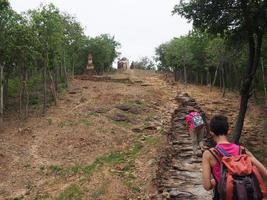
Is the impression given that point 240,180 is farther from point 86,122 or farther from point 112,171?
point 86,122

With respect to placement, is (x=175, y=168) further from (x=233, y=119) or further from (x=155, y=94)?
(x=155, y=94)

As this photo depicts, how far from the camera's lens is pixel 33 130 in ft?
90.0

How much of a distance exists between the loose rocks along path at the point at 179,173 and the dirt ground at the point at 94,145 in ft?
1.83

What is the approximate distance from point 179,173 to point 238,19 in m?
7.52

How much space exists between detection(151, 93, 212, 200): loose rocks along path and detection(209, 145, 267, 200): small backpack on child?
814cm

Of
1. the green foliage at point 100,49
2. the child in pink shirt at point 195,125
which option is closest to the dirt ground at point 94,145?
the child in pink shirt at point 195,125

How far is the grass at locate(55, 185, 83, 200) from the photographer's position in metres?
16.5

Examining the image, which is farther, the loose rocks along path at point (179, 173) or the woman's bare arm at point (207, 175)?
the loose rocks along path at point (179, 173)

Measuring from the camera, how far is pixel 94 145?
2367cm

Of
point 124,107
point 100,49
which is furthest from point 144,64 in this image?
point 124,107

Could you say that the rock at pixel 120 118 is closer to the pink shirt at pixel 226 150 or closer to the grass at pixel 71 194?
the grass at pixel 71 194

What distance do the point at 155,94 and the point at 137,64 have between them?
6950 cm

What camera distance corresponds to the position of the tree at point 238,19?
17172 millimetres

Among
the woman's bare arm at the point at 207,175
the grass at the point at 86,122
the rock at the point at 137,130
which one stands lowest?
the rock at the point at 137,130
